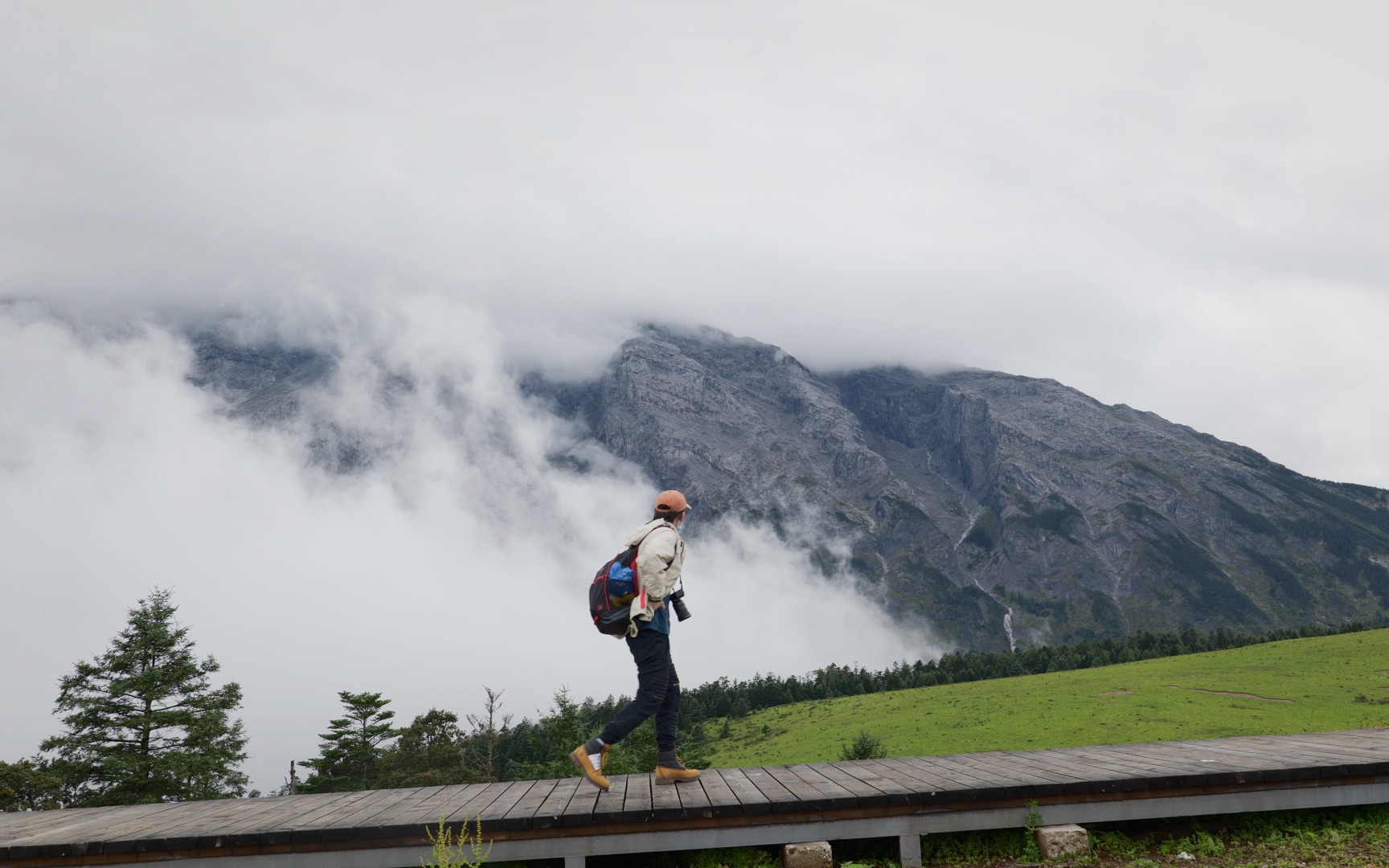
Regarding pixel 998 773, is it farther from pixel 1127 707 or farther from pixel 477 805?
pixel 1127 707

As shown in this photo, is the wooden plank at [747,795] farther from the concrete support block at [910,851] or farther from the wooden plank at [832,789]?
the concrete support block at [910,851]

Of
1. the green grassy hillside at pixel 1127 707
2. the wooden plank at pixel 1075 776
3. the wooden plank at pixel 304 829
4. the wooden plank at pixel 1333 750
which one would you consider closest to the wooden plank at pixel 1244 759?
the wooden plank at pixel 1333 750

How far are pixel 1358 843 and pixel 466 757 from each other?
9394 centimetres

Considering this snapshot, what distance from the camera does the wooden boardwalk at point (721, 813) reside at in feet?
28.7

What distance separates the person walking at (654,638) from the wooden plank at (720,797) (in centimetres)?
52

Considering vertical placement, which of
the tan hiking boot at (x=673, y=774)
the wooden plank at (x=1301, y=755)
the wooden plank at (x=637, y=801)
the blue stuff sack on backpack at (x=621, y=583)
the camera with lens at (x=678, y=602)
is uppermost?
the blue stuff sack on backpack at (x=621, y=583)

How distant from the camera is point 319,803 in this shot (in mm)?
11148

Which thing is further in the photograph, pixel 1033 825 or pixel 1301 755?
pixel 1301 755

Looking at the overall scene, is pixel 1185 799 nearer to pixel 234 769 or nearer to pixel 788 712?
pixel 234 769

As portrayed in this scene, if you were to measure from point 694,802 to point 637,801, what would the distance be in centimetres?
73

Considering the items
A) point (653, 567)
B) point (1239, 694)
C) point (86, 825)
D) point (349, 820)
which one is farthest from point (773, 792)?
point (1239, 694)

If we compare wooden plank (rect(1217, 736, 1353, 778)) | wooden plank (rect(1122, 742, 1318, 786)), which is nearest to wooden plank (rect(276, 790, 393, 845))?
wooden plank (rect(1122, 742, 1318, 786))

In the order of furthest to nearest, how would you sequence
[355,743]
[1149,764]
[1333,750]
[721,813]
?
[355,743] → [1333,750] → [1149,764] → [721,813]

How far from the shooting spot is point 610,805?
30.5ft
